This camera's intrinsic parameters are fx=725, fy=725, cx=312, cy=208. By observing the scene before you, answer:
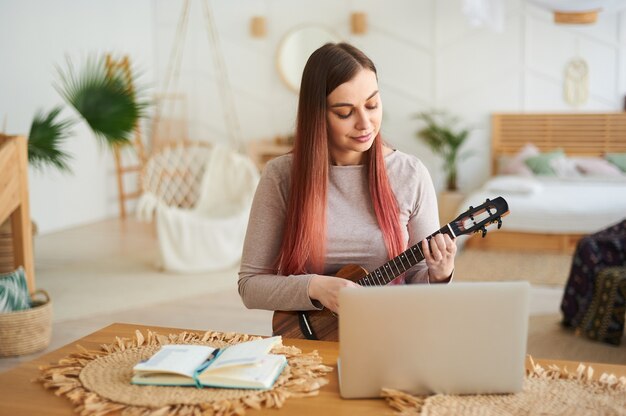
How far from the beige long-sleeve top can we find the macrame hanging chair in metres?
3.24

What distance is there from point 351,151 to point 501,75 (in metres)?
5.69

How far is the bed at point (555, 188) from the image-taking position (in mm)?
5320

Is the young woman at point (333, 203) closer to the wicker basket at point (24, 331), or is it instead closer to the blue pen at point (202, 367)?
the blue pen at point (202, 367)

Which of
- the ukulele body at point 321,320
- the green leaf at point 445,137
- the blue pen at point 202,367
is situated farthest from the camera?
the green leaf at point 445,137

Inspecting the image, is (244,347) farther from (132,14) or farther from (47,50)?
(132,14)

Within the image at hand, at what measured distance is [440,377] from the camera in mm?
1296

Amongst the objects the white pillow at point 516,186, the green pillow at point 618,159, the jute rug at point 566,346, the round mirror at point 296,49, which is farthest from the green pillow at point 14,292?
the green pillow at point 618,159

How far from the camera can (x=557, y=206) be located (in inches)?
210

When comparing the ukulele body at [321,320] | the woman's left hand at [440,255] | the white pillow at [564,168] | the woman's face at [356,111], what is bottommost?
the ukulele body at [321,320]

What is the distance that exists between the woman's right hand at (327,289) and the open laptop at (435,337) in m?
0.45

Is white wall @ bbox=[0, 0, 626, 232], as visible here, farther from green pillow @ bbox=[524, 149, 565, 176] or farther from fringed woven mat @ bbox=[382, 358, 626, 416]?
fringed woven mat @ bbox=[382, 358, 626, 416]

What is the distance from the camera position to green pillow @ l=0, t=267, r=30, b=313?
340 centimetres

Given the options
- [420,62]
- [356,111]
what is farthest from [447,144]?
[356,111]

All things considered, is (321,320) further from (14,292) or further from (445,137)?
(445,137)
